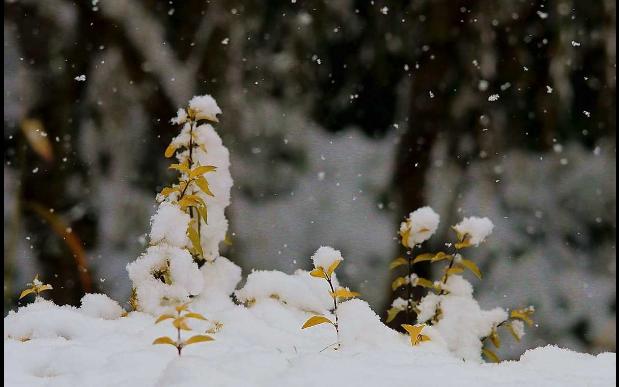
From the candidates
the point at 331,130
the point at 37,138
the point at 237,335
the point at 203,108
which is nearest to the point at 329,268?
the point at 237,335

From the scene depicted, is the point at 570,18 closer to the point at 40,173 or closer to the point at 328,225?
the point at 328,225

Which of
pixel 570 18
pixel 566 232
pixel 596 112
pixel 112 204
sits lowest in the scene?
pixel 566 232

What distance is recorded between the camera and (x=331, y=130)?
288cm

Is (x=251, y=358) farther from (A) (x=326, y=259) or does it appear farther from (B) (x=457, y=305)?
(B) (x=457, y=305)

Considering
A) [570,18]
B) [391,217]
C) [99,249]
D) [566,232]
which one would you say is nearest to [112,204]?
[99,249]

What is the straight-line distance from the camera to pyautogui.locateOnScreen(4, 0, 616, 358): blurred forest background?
282 centimetres

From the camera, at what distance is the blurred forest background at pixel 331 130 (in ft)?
9.25

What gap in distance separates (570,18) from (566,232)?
3.64ft

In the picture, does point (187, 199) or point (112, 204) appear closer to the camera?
point (187, 199)

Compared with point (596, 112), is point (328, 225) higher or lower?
lower

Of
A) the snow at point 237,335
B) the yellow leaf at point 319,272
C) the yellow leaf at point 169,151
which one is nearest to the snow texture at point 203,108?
the snow at point 237,335

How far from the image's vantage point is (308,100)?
2867 mm

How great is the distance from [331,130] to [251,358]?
174 centimetres

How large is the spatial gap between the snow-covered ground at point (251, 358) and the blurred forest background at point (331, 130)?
0.98 m
